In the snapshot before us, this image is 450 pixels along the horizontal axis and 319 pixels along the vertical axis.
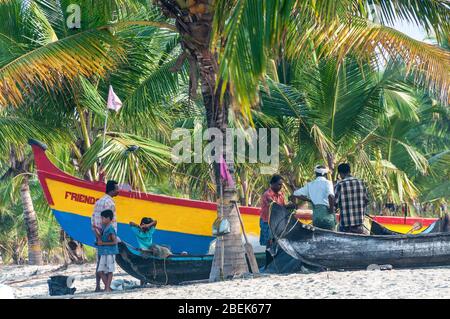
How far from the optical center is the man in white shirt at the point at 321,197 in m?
12.8

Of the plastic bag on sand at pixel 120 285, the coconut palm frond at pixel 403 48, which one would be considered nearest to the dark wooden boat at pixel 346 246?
the plastic bag on sand at pixel 120 285

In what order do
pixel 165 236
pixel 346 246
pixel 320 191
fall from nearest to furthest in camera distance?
pixel 346 246 < pixel 320 191 < pixel 165 236

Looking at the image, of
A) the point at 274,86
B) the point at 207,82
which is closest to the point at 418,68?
the point at 207,82

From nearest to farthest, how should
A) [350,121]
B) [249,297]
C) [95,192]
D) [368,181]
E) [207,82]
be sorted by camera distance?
[249,297] < [207,82] < [95,192] < [350,121] < [368,181]

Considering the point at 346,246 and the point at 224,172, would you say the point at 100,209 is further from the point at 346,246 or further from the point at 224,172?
the point at 346,246

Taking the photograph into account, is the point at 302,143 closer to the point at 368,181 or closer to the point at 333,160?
the point at 333,160

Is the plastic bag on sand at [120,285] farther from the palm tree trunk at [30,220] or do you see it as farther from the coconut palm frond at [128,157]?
the palm tree trunk at [30,220]

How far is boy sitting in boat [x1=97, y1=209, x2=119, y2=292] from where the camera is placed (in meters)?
12.2

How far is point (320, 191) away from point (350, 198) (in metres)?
0.45

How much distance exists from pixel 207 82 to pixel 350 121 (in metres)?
5.09

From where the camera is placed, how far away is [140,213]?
1547 centimetres

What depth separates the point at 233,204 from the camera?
42.6ft

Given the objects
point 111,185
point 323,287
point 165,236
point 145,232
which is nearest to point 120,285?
point 145,232

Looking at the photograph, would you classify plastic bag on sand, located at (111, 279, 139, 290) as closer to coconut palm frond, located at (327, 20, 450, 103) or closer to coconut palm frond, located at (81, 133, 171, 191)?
coconut palm frond, located at (81, 133, 171, 191)
